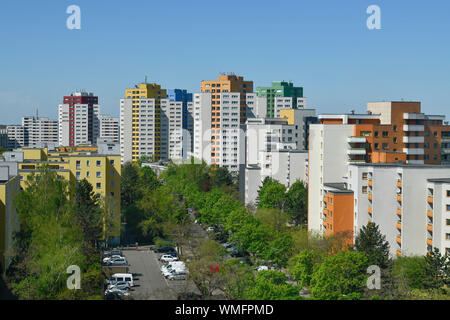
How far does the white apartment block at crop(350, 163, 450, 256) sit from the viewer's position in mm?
20188

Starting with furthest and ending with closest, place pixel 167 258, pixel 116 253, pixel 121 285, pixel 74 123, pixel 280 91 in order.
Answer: pixel 74 123, pixel 280 91, pixel 116 253, pixel 167 258, pixel 121 285

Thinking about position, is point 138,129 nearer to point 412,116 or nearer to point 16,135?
A: point 16,135

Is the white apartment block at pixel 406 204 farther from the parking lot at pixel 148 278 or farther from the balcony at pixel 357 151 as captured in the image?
the parking lot at pixel 148 278

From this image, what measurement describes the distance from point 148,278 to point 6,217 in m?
5.73

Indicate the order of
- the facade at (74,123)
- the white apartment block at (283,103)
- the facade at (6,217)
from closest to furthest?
the facade at (6,217), the white apartment block at (283,103), the facade at (74,123)

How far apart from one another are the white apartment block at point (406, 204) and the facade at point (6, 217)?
12.5 metres

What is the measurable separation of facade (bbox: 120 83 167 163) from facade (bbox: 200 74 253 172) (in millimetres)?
8055

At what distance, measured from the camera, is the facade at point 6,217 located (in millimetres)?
19844

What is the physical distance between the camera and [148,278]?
23000 millimetres

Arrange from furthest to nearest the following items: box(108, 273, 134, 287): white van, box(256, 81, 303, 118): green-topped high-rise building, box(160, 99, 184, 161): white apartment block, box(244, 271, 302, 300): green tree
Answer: box(256, 81, 303, 118): green-topped high-rise building < box(160, 99, 184, 161): white apartment block < box(108, 273, 134, 287): white van < box(244, 271, 302, 300): green tree

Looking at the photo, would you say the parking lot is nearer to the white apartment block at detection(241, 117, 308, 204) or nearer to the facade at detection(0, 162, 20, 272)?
the facade at detection(0, 162, 20, 272)

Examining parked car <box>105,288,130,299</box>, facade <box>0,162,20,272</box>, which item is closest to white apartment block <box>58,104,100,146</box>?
facade <box>0,162,20,272</box>

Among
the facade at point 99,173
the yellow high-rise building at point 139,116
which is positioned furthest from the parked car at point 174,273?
the yellow high-rise building at point 139,116

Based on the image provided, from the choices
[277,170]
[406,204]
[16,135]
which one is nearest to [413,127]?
[406,204]
